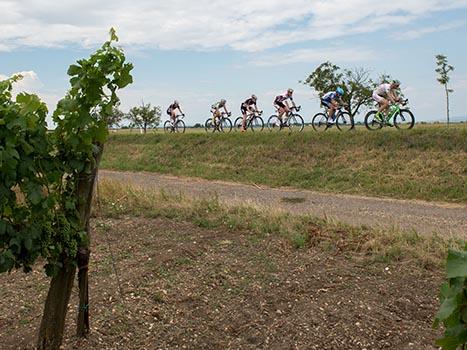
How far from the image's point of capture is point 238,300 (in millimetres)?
4285

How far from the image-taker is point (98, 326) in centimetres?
385

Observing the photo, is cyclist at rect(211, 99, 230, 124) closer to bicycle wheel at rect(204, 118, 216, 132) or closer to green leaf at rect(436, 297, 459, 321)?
bicycle wheel at rect(204, 118, 216, 132)

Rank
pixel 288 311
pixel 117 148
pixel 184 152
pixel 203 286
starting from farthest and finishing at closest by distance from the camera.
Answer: pixel 117 148
pixel 184 152
pixel 203 286
pixel 288 311

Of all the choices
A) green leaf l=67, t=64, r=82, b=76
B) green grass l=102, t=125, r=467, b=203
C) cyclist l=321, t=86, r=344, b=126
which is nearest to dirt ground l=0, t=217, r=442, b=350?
green leaf l=67, t=64, r=82, b=76

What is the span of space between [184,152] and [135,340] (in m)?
17.8

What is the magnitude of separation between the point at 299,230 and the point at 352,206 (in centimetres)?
565

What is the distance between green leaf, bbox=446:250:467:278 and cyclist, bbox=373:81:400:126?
1679 cm

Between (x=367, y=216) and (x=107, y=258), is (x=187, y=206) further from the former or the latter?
(x=367, y=216)

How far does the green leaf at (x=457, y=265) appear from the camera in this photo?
143 centimetres

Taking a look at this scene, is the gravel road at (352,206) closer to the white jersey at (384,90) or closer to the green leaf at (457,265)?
the white jersey at (384,90)

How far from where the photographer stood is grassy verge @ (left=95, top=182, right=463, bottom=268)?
534 centimetres

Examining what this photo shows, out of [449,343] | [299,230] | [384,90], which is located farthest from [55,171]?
[384,90]

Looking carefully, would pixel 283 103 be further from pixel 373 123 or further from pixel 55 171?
pixel 55 171

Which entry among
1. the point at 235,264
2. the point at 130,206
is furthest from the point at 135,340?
the point at 130,206
